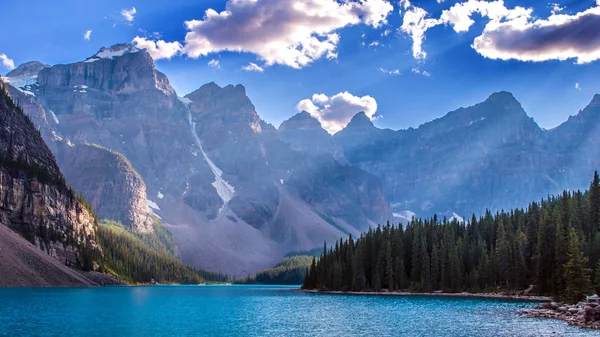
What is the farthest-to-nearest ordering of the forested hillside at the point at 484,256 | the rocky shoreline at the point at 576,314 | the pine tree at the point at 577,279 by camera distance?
the forested hillside at the point at 484,256 < the pine tree at the point at 577,279 < the rocky shoreline at the point at 576,314

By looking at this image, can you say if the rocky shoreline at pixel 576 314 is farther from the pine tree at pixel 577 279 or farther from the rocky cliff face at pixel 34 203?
the rocky cliff face at pixel 34 203

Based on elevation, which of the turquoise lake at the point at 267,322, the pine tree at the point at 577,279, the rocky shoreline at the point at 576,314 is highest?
the pine tree at the point at 577,279

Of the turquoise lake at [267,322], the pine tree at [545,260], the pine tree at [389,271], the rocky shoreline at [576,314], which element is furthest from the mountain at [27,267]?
the pine tree at [545,260]

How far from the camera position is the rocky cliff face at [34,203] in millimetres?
169375

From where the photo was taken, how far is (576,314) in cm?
6438

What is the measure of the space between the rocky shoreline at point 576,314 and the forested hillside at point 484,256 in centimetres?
926

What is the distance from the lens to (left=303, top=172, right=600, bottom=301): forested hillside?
9994 cm

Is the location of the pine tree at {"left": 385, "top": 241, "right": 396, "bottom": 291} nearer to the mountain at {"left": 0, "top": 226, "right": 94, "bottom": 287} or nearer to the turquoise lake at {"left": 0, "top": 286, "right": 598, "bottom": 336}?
the turquoise lake at {"left": 0, "top": 286, "right": 598, "bottom": 336}

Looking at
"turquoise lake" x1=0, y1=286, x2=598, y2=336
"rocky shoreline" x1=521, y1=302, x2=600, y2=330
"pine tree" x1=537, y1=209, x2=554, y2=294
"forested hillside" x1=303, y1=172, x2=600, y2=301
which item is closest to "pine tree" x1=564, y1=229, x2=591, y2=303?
"forested hillside" x1=303, y1=172, x2=600, y2=301

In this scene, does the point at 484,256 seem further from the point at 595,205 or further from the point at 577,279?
the point at 577,279

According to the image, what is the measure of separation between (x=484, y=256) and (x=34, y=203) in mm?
141186

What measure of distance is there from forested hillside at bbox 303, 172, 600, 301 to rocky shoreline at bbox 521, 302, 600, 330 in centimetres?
926

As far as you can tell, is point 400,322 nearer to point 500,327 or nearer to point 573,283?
point 500,327

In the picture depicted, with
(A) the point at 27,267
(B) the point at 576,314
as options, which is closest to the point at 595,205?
(B) the point at 576,314
